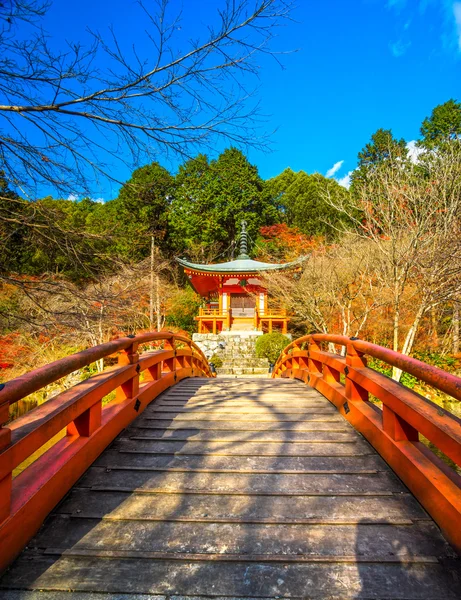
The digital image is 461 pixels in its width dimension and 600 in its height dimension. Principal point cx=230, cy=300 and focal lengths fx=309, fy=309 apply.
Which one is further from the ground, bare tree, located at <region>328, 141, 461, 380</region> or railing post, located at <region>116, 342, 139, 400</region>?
bare tree, located at <region>328, 141, 461, 380</region>

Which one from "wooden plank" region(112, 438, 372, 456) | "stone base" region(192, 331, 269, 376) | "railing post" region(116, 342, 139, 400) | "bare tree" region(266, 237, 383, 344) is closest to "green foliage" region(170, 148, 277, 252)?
"stone base" region(192, 331, 269, 376)

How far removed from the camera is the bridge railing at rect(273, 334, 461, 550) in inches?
60.7

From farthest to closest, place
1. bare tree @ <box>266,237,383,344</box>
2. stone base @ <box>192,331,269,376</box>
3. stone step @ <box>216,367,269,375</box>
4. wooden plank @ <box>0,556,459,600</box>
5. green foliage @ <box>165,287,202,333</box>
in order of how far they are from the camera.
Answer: green foliage @ <box>165,287,202,333</box> → stone base @ <box>192,331,269,376</box> → stone step @ <box>216,367,269,375</box> → bare tree @ <box>266,237,383,344</box> → wooden plank @ <box>0,556,459,600</box>

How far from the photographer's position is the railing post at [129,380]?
2861 millimetres

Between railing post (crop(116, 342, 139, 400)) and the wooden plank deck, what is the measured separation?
44cm

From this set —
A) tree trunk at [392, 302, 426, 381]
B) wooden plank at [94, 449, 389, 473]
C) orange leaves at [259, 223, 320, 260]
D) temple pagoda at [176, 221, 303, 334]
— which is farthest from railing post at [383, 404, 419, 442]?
orange leaves at [259, 223, 320, 260]

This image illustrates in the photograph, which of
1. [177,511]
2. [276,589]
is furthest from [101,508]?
[276,589]

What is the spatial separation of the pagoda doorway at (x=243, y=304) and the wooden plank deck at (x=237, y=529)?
1633 centimetres

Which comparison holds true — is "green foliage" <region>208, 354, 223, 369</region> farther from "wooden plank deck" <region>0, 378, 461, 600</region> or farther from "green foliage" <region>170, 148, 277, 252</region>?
"green foliage" <region>170, 148, 277, 252</region>

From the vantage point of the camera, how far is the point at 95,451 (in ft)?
7.19

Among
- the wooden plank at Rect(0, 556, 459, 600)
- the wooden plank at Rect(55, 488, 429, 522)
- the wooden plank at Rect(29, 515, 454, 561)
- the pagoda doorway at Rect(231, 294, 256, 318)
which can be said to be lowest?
the wooden plank at Rect(0, 556, 459, 600)

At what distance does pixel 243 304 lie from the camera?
19.1 metres

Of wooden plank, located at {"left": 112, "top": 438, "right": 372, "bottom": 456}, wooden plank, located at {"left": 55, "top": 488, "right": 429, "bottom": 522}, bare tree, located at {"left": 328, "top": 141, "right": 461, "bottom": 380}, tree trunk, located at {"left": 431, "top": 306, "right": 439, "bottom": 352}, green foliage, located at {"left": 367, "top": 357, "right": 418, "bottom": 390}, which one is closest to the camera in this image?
wooden plank, located at {"left": 55, "top": 488, "right": 429, "bottom": 522}

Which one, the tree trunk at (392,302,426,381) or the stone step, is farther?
the stone step
